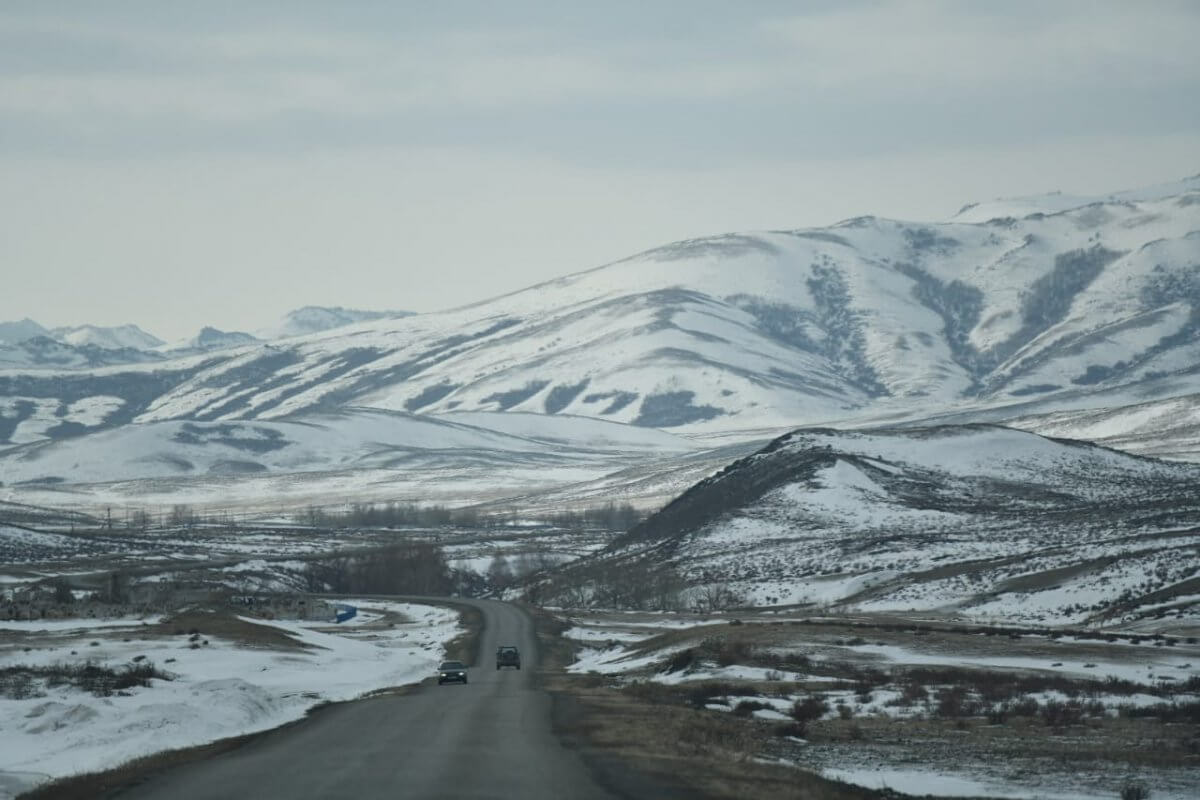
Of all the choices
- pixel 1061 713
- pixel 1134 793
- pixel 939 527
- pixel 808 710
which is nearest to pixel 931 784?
pixel 1134 793

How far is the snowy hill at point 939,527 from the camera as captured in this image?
105 m

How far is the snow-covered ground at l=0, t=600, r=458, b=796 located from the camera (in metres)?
34.7

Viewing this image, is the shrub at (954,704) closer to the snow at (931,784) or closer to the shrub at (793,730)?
the shrub at (793,730)

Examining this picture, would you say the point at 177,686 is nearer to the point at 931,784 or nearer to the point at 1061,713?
the point at 1061,713

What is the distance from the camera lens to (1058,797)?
25.1 metres

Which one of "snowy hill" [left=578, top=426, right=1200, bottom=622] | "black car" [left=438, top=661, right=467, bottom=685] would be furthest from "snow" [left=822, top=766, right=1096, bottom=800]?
"snowy hill" [left=578, top=426, right=1200, bottom=622]

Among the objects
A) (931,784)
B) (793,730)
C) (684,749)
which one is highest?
(684,749)

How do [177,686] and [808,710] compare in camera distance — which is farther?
[177,686]

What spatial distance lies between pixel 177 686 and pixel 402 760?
19176 mm

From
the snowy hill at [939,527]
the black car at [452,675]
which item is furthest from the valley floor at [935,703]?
the snowy hill at [939,527]

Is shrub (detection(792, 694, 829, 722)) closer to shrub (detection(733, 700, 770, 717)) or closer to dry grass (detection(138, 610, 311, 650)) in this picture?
shrub (detection(733, 700, 770, 717))

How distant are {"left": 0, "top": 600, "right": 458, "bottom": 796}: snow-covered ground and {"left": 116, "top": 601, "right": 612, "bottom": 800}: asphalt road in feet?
7.03

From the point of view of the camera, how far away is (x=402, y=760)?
2873cm

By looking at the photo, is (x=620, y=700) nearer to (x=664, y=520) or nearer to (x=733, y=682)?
(x=733, y=682)
